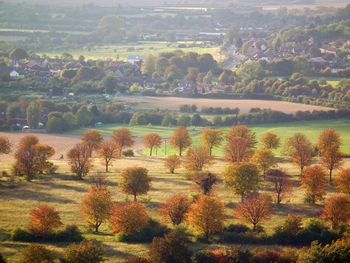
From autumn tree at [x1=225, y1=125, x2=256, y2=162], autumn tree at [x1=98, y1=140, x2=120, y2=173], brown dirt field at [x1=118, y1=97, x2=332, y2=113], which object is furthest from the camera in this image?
brown dirt field at [x1=118, y1=97, x2=332, y2=113]

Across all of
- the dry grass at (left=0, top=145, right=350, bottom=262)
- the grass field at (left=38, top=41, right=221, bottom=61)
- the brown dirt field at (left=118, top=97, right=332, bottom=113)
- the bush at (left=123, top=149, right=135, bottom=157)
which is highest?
the grass field at (left=38, top=41, right=221, bottom=61)

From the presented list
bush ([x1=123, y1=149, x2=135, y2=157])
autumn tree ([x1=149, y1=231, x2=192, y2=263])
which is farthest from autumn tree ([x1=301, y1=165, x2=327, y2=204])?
bush ([x1=123, y1=149, x2=135, y2=157])

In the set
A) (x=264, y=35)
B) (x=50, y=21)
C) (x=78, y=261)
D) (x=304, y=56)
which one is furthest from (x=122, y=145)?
(x=50, y=21)

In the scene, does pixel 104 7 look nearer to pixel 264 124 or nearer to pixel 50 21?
pixel 50 21

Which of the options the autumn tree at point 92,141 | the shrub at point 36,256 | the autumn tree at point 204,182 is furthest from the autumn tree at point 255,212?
the autumn tree at point 92,141

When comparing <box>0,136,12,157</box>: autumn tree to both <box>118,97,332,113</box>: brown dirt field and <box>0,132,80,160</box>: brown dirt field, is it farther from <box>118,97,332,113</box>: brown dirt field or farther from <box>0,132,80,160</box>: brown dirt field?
<box>118,97,332,113</box>: brown dirt field

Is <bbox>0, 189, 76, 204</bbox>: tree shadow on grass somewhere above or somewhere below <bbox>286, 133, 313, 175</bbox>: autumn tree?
below

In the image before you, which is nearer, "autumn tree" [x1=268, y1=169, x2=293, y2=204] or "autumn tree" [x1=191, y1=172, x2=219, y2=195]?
"autumn tree" [x1=268, y1=169, x2=293, y2=204]
